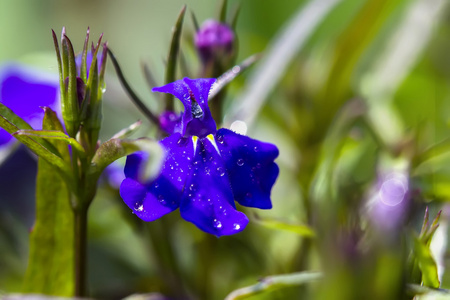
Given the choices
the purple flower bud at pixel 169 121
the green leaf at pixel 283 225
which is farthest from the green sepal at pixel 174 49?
the green leaf at pixel 283 225

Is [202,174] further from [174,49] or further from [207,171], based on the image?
[174,49]

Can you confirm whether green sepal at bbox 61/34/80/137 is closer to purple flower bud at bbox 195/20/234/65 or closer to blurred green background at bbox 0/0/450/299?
blurred green background at bbox 0/0/450/299

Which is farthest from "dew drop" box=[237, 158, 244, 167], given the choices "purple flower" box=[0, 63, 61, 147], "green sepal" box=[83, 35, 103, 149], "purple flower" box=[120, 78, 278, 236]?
"purple flower" box=[0, 63, 61, 147]

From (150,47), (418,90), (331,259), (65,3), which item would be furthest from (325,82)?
(65,3)

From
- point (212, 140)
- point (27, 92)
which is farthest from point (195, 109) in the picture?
point (27, 92)

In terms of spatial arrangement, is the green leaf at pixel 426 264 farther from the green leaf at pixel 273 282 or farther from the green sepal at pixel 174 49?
the green sepal at pixel 174 49

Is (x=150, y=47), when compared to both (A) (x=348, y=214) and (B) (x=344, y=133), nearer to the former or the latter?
(B) (x=344, y=133)

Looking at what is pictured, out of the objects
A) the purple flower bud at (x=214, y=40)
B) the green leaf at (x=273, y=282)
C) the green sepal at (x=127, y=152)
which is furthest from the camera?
the purple flower bud at (x=214, y=40)
